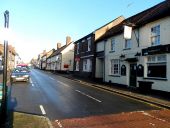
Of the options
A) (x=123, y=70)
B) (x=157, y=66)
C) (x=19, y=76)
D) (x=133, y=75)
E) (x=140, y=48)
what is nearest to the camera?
(x=157, y=66)

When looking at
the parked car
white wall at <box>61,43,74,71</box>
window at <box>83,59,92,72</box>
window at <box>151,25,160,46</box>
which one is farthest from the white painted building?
white wall at <box>61,43,74,71</box>

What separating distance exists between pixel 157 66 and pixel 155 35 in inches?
98.3

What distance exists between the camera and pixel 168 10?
18.4 meters

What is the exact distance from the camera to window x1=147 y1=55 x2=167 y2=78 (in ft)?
62.7

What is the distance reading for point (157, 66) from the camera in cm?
1992

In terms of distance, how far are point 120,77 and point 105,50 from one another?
6.09 m

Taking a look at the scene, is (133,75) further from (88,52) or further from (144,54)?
(88,52)

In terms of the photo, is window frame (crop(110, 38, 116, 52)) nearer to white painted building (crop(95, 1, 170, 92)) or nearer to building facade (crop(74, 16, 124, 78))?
white painted building (crop(95, 1, 170, 92))

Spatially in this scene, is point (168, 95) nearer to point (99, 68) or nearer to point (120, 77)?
point (120, 77)

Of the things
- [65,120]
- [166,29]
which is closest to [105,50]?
[166,29]

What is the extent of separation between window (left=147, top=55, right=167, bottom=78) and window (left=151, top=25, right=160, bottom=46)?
1138mm

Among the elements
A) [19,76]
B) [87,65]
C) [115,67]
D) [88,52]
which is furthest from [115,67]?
[87,65]

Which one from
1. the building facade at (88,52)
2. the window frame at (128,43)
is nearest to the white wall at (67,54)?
the building facade at (88,52)

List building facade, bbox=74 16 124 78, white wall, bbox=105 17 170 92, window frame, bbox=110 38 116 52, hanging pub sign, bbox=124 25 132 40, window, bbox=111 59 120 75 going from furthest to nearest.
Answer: building facade, bbox=74 16 124 78 → window frame, bbox=110 38 116 52 → window, bbox=111 59 120 75 → hanging pub sign, bbox=124 25 132 40 → white wall, bbox=105 17 170 92
